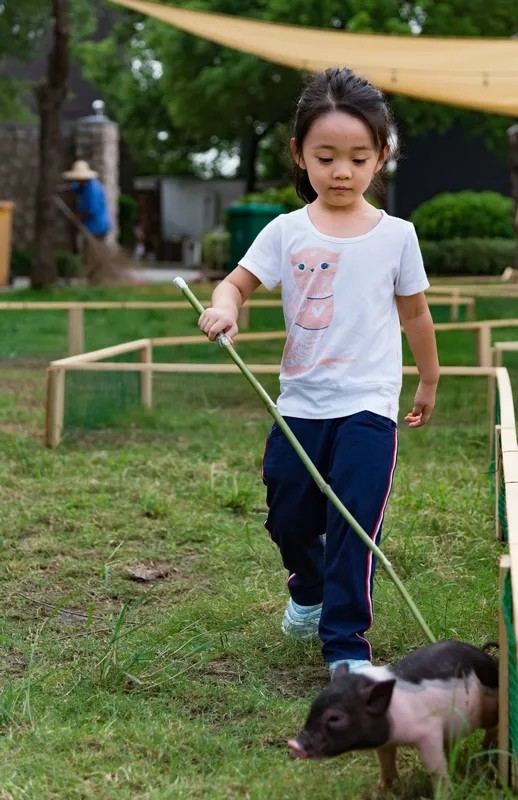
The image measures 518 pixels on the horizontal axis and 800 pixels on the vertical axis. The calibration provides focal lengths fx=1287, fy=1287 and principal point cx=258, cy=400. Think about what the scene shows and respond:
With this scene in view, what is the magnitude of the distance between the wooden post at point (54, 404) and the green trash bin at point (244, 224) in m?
7.99

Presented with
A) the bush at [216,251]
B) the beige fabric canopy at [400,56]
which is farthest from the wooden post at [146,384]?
the bush at [216,251]

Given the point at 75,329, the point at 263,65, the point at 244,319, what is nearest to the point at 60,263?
the point at 263,65

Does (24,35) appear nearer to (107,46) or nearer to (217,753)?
(107,46)

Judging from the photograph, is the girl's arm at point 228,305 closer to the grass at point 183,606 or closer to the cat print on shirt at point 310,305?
the cat print on shirt at point 310,305

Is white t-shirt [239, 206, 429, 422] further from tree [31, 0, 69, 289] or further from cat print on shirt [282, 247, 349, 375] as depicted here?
tree [31, 0, 69, 289]

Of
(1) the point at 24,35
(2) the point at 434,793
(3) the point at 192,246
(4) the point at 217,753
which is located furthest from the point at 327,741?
(3) the point at 192,246

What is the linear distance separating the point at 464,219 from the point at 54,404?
15.8 metres

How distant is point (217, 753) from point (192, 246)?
26430 mm

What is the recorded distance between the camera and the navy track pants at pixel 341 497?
267 centimetres

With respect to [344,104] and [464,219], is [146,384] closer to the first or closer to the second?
[344,104]

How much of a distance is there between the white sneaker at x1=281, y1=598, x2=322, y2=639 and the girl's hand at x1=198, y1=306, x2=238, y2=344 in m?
0.78

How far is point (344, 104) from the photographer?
8.92 feet

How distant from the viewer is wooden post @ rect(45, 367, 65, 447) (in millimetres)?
5512

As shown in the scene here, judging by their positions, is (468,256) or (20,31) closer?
(468,256)
